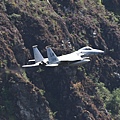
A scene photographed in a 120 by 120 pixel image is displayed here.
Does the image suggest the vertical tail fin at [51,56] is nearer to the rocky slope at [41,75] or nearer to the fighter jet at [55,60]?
the fighter jet at [55,60]

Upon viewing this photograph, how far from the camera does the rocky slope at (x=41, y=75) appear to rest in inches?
7028

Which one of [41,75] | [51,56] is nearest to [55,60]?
[51,56]

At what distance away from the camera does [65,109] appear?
7303 inches

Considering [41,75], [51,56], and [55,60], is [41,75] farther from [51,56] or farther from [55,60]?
[51,56]

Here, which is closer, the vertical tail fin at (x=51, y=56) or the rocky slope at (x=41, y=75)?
the vertical tail fin at (x=51, y=56)

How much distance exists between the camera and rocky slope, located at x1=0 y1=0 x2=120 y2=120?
178500 millimetres

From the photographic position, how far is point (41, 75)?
184750 millimetres

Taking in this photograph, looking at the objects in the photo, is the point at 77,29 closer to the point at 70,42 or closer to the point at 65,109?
the point at 70,42

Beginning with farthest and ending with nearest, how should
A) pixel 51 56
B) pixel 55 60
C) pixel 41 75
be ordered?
pixel 41 75 → pixel 55 60 → pixel 51 56

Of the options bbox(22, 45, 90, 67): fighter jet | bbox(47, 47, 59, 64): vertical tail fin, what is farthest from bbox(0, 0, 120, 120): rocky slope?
bbox(47, 47, 59, 64): vertical tail fin

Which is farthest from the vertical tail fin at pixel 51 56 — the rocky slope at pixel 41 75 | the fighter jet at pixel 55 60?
the rocky slope at pixel 41 75

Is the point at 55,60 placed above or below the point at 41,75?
above

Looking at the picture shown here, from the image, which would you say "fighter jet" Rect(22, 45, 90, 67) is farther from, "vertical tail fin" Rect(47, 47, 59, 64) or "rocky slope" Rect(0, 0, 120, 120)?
"rocky slope" Rect(0, 0, 120, 120)

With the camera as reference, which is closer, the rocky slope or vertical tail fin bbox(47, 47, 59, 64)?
vertical tail fin bbox(47, 47, 59, 64)
